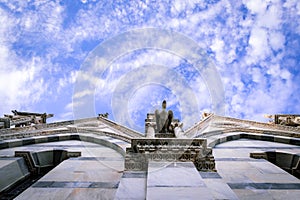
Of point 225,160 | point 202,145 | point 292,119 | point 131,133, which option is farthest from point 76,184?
point 292,119

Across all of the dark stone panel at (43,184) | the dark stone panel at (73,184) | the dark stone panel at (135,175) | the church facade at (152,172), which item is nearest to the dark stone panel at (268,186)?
the church facade at (152,172)

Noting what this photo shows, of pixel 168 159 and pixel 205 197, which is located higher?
pixel 168 159

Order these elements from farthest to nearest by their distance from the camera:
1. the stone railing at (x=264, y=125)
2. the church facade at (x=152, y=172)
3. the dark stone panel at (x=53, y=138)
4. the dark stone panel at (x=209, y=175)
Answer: the stone railing at (x=264, y=125)
the dark stone panel at (x=53, y=138)
the dark stone panel at (x=209, y=175)
the church facade at (x=152, y=172)

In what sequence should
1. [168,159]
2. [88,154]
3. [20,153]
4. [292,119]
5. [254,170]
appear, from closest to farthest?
[168,159], [254,170], [20,153], [88,154], [292,119]

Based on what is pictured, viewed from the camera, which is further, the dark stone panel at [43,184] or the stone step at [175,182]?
the dark stone panel at [43,184]

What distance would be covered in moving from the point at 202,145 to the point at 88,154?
14.1 ft

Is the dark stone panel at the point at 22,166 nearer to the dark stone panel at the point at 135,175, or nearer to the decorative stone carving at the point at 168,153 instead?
the decorative stone carving at the point at 168,153

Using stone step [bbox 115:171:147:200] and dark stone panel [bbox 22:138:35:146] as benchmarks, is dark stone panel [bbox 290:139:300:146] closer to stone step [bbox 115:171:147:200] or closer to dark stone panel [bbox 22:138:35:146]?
stone step [bbox 115:171:147:200]

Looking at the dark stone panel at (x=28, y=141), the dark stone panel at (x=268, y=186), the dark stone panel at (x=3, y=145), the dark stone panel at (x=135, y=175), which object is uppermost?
the dark stone panel at (x=28, y=141)

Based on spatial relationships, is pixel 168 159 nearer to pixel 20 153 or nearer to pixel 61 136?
pixel 20 153

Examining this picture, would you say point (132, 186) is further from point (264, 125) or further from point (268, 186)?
A: point (264, 125)

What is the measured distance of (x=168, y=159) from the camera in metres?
5.02

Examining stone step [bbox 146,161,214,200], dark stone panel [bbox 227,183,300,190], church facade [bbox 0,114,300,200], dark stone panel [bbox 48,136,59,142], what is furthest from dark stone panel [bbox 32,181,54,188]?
dark stone panel [bbox 48,136,59,142]

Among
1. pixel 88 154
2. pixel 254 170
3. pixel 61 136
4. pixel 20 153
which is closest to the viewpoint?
pixel 254 170
